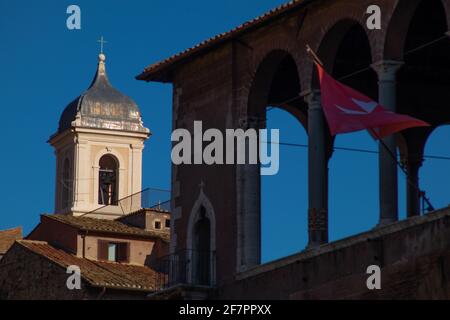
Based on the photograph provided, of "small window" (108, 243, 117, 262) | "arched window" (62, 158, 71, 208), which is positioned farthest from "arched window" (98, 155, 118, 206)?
"small window" (108, 243, 117, 262)

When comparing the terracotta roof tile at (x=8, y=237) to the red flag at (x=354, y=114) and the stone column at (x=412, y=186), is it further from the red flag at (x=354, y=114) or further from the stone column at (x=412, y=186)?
the red flag at (x=354, y=114)

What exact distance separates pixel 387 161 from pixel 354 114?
1.16m

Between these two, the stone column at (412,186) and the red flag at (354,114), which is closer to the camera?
the red flag at (354,114)

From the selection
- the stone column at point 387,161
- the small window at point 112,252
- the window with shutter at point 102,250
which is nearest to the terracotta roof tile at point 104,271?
the window with shutter at point 102,250

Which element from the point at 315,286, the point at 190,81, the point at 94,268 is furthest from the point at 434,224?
the point at 94,268

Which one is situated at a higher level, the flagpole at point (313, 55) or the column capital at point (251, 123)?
the flagpole at point (313, 55)

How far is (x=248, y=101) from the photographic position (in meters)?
35.2

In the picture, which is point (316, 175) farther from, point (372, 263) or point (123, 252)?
point (123, 252)

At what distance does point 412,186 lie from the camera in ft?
118

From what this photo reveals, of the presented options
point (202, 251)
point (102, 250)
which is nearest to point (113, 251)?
point (102, 250)

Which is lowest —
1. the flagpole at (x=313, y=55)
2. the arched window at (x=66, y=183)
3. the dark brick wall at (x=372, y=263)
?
the dark brick wall at (x=372, y=263)

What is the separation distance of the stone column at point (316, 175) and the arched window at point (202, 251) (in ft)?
11.8

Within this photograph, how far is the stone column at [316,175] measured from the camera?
32.6 metres
